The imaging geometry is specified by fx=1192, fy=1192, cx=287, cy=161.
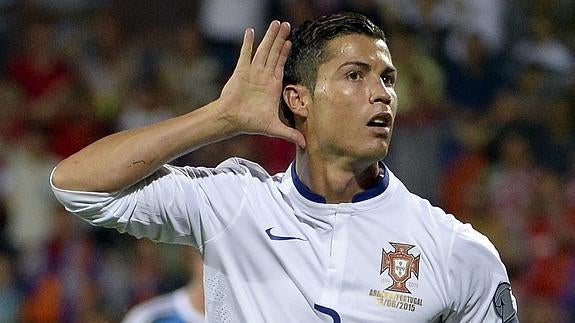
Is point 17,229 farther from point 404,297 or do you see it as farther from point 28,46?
point 404,297

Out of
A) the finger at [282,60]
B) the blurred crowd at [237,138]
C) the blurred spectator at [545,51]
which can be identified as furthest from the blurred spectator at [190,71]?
the finger at [282,60]

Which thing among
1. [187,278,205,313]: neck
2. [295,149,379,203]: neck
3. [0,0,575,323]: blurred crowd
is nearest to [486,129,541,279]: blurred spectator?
[0,0,575,323]: blurred crowd

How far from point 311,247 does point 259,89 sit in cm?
54

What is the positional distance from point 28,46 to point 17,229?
1708 millimetres

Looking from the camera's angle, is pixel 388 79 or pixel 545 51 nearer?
pixel 388 79

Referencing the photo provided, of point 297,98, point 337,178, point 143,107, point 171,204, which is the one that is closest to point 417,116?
point 143,107

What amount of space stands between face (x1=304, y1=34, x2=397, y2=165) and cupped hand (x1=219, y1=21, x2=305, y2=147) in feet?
0.54

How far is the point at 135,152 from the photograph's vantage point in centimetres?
376

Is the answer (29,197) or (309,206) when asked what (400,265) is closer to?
(309,206)

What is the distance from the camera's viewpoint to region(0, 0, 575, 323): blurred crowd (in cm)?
855

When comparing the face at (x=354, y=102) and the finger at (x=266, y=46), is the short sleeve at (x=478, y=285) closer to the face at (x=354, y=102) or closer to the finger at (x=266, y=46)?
the face at (x=354, y=102)

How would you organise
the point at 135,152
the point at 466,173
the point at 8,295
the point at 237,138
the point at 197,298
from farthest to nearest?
1. the point at 466,173
2. the point at 237,138
3. the point at 8,295
4. the point at 197,298
5. the point at 135,152

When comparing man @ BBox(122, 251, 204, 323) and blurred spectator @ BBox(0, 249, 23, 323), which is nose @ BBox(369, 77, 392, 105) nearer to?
man @ BBox(122, 251, 204, 323)

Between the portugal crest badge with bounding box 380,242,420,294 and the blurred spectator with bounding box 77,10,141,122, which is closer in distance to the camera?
the portugal crest badge with bounding box 380,242,420,294
